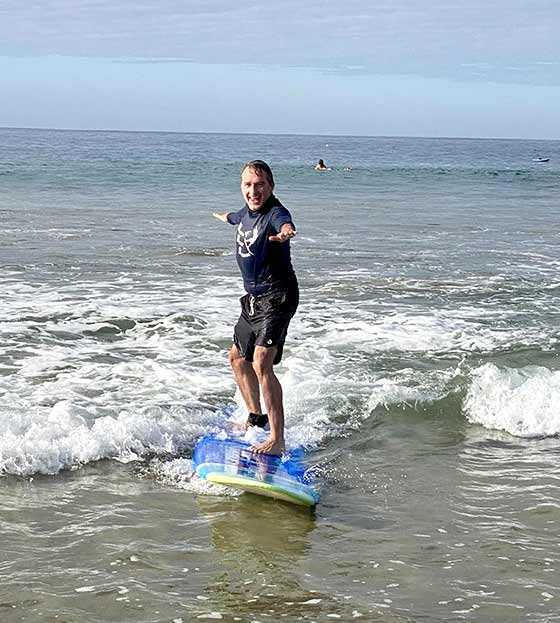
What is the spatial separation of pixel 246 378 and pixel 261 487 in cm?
112

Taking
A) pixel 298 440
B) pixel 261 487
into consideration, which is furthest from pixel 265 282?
pixel 298 440

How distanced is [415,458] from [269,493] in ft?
5.40

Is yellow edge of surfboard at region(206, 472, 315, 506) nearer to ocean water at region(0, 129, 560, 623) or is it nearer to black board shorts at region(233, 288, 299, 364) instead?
ocean water at region(0, 129, 560, 623)

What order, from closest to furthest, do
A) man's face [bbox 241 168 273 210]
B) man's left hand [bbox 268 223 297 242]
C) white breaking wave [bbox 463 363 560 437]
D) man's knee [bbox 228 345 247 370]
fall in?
man's left hand [bbox 268 223 297 242]
man's face [bbox 241 168 273 210]
man's knee [bbox 228 345 247 370]
white breaking wave [bbox 463 363 560 437]

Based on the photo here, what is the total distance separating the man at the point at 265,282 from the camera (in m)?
6.50

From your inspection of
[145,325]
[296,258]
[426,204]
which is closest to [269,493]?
[145,325]

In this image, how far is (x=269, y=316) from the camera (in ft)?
21.8

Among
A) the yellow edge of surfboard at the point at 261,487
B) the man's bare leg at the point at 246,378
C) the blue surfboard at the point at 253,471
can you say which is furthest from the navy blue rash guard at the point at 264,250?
the yellow edge of surfboard at the point at 261,487

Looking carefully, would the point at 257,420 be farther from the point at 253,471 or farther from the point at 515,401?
the point at 515,401

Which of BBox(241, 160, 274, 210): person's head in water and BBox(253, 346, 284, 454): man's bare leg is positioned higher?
BBox(241, 160, 274, 210): person's head in water

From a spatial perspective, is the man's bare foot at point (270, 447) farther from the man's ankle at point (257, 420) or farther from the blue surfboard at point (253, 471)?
the man's ankle at point (257, 420)

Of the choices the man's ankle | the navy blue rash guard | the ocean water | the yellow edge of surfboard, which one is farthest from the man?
the ocean water

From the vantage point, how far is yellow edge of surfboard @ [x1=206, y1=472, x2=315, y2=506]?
20.1ft

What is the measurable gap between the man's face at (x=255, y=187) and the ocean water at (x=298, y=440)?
→ 1.98 metres
